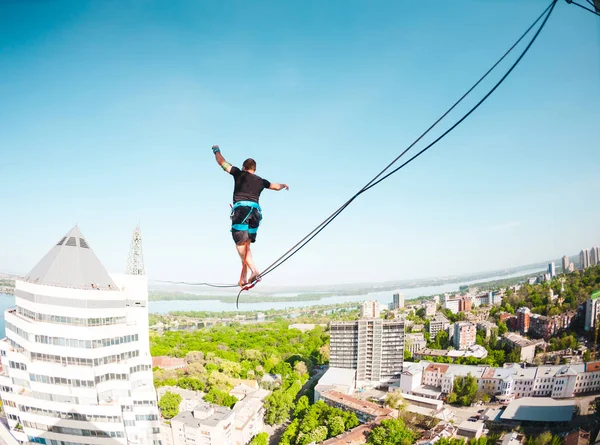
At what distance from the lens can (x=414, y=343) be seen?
23.9m

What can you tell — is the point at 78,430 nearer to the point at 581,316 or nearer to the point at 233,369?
the point at 233,369

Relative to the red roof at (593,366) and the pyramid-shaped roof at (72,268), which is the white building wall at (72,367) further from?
the red roof at (593,366)

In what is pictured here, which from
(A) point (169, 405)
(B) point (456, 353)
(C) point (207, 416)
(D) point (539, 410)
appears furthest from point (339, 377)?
(D) point (539, 410)

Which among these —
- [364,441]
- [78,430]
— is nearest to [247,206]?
[78,430]

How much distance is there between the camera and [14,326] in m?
7.72

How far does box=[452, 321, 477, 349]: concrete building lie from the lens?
75.4ft

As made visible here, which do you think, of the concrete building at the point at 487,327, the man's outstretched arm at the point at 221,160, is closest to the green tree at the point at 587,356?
the concrete building at the point at 487,327

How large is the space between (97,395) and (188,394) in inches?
354

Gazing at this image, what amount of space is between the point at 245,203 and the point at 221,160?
392 millimetres

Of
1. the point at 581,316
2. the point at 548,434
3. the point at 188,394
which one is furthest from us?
the point at 188,394

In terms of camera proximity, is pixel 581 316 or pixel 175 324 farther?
pixel 175 324

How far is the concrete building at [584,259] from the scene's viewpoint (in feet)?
64.9

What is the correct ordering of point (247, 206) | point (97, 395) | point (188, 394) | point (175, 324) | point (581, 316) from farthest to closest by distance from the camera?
point (175, 324) → point (188, 394) → point (581, 316) → point (97, 395) → point (247, 206)

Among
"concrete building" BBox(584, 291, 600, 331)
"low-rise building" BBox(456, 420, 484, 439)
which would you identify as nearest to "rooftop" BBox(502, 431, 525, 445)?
"low-rise building" BBox(456, 420, 484, 439)
